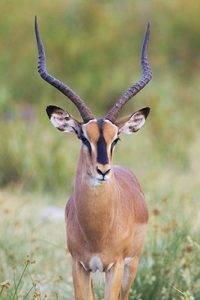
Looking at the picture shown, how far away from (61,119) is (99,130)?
1.75 ft

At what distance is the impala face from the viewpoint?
21.8 feet

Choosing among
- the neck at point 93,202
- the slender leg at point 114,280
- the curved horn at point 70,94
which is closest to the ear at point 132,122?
the curved horn at point 70,94

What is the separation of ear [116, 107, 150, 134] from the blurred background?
4.09ft

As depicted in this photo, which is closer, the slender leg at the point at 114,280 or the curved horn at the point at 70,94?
the curved horn at the point at 70,94

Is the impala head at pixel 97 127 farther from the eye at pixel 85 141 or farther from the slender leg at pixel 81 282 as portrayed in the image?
the slender leg at pixel 81 282

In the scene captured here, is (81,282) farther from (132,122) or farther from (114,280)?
(132,122)

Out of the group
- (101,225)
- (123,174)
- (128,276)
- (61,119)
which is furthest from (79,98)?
(128,276)

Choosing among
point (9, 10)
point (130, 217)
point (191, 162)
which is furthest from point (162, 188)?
point (9, 10)

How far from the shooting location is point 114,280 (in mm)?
7340

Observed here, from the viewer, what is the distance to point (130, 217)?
7625 millimetres

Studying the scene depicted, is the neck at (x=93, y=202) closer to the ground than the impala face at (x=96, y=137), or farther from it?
closer to the ground

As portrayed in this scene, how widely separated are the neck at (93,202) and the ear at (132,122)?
37 cm

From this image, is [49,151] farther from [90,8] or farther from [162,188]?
[90,8]

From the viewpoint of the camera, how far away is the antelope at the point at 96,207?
696 cm
